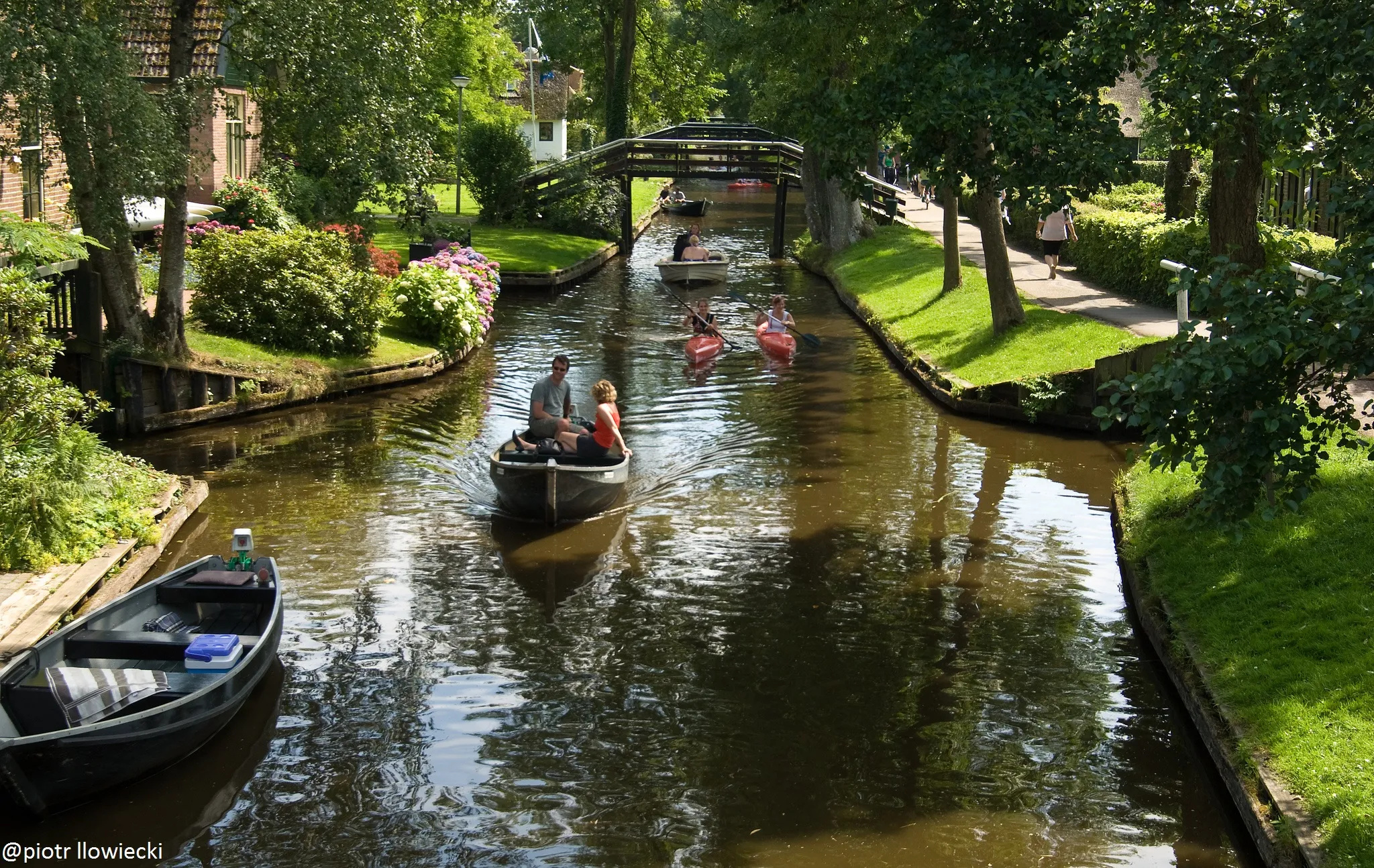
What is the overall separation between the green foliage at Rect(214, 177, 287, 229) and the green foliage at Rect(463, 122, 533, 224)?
41.3 ft

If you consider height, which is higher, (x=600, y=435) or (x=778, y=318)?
(x=778, y=318)

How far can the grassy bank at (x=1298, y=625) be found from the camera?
8.65 meters

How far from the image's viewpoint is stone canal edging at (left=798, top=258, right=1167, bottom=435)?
19312 millimetres

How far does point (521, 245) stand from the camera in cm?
3938

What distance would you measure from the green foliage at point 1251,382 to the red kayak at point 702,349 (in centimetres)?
1730

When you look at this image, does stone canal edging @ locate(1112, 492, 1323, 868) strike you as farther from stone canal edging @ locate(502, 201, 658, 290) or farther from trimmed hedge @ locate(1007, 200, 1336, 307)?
stone canal edging @ locate(502, 201, 658, 290)

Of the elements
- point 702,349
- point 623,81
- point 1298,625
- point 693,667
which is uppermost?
point 623,81

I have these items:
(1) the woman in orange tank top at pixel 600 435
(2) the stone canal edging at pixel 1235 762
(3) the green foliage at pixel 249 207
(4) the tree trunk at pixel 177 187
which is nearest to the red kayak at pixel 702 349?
(1) the woman in orange tank top at pixel 600 435

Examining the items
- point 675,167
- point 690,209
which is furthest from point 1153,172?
point 690,209

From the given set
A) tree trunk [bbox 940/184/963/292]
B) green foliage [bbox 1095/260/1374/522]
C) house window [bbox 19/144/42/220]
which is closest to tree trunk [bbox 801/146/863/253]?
tree trunk [bbox 940/184/963/292]

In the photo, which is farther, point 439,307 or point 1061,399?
point 439,307

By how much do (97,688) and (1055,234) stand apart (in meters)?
24.0

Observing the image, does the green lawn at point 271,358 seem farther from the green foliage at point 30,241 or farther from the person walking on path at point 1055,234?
the person walking on path at point 1055,234

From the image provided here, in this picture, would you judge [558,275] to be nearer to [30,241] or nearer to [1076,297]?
[1076,297]
